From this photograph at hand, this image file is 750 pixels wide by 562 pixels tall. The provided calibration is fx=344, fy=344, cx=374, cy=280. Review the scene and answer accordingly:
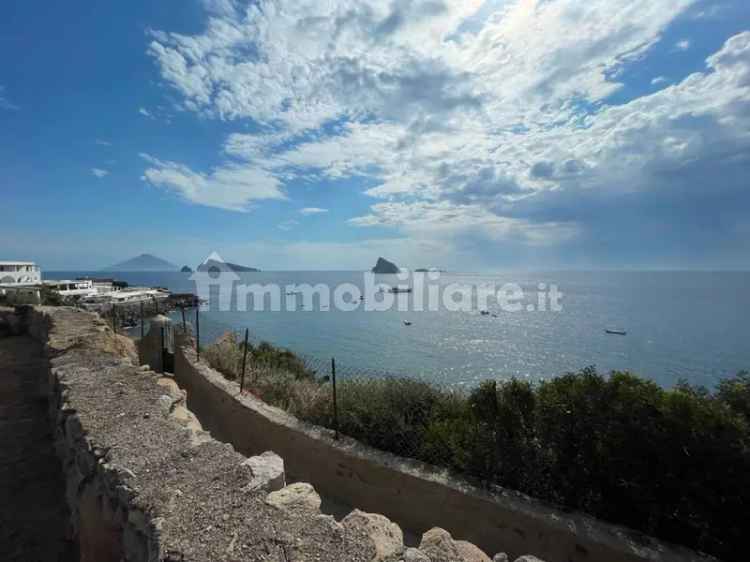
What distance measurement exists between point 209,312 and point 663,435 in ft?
157

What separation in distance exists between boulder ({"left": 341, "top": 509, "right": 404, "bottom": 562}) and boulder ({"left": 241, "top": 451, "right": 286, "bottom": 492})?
21.8 inches

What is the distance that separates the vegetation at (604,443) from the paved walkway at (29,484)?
126 inches

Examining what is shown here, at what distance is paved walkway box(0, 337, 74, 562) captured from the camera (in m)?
2.68

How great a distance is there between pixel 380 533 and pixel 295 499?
1.80ft

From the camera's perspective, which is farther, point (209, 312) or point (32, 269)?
point (32, 269)

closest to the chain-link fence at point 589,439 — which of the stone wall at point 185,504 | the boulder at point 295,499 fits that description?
the stone wall at point 185,504

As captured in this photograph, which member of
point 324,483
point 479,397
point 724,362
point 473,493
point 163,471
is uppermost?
point 163,471

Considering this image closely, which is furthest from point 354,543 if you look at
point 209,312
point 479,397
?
point 209,312

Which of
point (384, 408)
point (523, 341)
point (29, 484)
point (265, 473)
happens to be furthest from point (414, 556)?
point (523, 341)

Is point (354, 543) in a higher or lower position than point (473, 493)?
higher

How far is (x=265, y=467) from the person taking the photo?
234cm

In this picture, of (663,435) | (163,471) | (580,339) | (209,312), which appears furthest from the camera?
(209,312)

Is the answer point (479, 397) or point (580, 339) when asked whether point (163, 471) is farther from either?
point (580, 339)

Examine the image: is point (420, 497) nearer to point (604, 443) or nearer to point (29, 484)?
point (604, 443)
